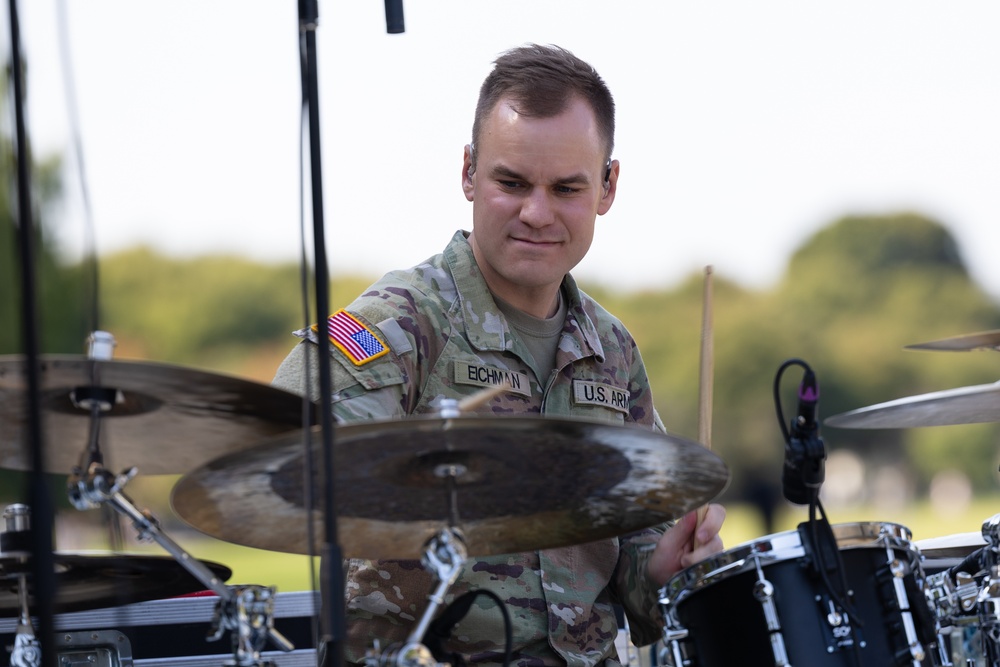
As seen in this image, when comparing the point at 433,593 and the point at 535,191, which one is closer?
the point at 433,593

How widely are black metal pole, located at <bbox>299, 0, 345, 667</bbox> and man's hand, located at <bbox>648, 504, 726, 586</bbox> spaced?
1068 mm

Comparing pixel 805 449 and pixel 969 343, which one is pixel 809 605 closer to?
pixel 805 449

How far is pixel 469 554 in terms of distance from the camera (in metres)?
2.22

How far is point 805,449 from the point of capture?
201 cm

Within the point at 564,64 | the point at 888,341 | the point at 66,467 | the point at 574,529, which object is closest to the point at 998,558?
the point at 574,529

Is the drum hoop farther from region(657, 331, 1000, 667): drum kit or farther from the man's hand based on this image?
the man's hand

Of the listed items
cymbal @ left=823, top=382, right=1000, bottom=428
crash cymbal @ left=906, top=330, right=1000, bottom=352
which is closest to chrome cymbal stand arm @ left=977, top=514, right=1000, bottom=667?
cymbal @ left=823, top=382, right=1000, bottom=428

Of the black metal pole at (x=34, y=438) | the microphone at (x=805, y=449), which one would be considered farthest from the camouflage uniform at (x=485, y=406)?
the black metal pole at (x=34, y=438)

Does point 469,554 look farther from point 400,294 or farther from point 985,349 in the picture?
point 985,349

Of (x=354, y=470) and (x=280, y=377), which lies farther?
(x=280, y=377)

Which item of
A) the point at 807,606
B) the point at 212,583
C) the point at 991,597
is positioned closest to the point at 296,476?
the point at 212,583

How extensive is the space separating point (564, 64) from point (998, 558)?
1.48 m

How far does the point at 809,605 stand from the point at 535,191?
1.09m

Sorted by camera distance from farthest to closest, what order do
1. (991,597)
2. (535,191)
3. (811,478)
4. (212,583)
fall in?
(535,191)
(991,597)
(811,478)
(212,583)
